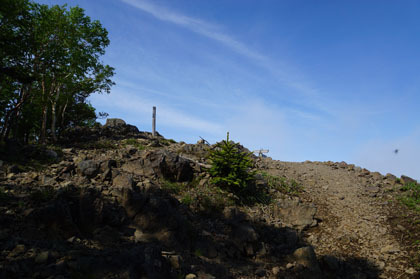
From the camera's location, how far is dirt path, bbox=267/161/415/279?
412 inches

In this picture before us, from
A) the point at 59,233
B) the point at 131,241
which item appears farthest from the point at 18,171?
the point at 131,241

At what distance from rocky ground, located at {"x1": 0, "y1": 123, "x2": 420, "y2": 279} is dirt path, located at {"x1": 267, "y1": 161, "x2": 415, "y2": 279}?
0.06 meters

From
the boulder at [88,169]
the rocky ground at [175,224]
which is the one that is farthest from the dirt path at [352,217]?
the boulder at [88,169]

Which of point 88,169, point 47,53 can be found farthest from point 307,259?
point 47,53

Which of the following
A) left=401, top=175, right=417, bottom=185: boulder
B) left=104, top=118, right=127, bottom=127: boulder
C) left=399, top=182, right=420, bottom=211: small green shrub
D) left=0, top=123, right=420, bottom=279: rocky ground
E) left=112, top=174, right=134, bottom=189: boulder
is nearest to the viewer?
left=0, top=123, right=420, bottom=279: rocky ground

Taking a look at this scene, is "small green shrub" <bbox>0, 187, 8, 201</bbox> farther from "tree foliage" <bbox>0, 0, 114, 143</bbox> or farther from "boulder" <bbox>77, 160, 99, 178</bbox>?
"tree foliage" <bbox>0, 0, 114, 143</bbox>

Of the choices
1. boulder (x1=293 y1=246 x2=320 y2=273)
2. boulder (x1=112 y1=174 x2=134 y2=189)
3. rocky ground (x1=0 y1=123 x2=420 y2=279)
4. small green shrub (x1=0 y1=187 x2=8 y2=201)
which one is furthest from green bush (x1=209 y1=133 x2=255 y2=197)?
small green shrub (x1=0 y1=187 x2=8 y2=201)

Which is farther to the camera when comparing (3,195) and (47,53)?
(47,53)

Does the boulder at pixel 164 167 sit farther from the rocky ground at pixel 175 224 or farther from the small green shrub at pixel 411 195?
the small green shrub at pixel 411 195

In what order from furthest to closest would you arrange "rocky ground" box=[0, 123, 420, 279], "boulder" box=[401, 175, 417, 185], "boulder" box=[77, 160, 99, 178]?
1. "boulder" box=[401, 175, 417, 185]
2. "boulder" box=[77, 160, 99, 178]
3. "rocky ground" box=[0, 123, 420, 279]

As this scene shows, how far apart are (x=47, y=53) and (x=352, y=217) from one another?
70.7 ft

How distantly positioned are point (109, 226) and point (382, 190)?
16525 mm

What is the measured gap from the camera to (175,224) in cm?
919

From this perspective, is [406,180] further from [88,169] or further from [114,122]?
[114,122]
